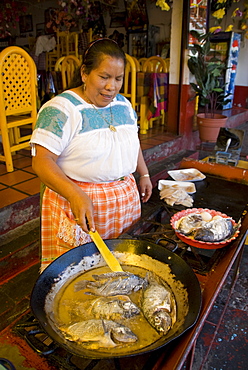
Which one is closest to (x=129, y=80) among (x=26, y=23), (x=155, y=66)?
(x=155, y=66)

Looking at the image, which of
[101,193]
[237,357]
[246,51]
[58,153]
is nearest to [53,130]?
[58,153]

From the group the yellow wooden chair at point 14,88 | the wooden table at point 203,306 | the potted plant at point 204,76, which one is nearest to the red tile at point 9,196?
the yellow wooden chair at point 14,88

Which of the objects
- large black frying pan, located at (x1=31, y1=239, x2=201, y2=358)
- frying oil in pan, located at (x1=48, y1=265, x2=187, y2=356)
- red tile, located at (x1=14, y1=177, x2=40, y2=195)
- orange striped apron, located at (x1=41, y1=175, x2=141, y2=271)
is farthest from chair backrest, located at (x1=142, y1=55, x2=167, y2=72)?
frying oil in pan, located at (x1=48, y1=265, x2=187, y2=356)

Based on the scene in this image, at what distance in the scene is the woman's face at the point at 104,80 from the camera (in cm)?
132

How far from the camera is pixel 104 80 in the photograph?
1339 millimetres

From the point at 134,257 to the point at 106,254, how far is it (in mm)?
158

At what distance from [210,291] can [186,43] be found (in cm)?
426

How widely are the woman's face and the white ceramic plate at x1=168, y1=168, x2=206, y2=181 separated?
91 centimetres

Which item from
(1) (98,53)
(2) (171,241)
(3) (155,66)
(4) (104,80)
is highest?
(1) (98,53)

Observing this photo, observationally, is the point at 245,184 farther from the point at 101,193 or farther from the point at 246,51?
the point at 246,51

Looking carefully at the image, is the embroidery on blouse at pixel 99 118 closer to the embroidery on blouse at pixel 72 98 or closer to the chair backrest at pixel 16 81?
the embroidery on blouse at pixel 72 98

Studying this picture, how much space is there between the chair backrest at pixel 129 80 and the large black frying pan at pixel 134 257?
135 inches

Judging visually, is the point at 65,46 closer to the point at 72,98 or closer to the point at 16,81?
the point at 16,81

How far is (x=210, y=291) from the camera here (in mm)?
1054
